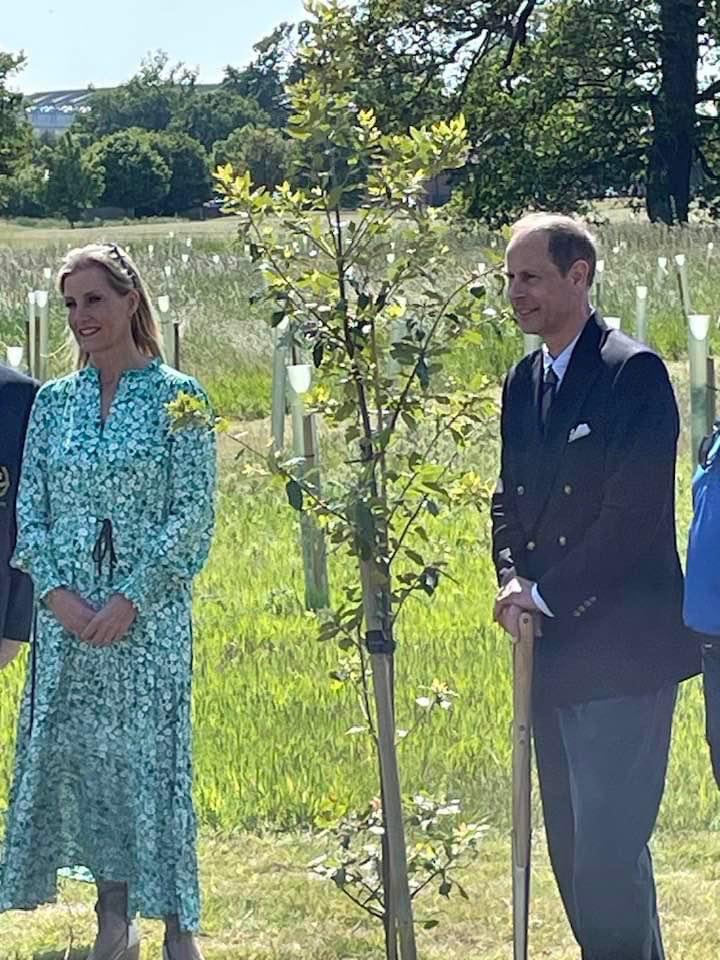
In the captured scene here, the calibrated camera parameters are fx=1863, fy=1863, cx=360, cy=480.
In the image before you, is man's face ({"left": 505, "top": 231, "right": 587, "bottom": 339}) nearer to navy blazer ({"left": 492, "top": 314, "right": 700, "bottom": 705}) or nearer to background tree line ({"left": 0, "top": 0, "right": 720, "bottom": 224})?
navy blazer ({"left": 492, "top": 314, "right": 700, "bottom": 705})

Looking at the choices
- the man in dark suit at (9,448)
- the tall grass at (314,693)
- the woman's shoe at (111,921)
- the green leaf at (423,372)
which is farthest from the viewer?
the tall grass at (314,693)

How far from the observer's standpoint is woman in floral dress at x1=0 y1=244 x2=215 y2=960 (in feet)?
15.0

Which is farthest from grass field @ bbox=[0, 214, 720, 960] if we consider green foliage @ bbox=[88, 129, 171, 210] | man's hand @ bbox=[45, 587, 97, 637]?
green foliage @ bbox=[88, 129, 171, 210]

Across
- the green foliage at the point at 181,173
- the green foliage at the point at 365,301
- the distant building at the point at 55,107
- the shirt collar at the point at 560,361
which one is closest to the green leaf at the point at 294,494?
the green foliage at the point at 365,301

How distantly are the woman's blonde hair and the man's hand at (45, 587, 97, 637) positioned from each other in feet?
1.98

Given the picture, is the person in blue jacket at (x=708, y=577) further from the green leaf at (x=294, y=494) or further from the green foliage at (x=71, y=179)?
the green foliage at (x=71, y=179)

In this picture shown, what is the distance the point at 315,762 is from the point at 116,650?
1.96m

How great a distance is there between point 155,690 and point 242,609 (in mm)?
4369

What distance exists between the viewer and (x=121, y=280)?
4.62m

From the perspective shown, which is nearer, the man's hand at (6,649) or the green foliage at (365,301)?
the green foliage at (365,301)

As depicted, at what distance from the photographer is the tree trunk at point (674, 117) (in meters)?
36.3

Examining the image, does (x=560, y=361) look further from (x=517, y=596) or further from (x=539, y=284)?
(x=517, y=596)

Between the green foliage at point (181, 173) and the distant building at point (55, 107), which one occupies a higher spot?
the distant building at point (55, 107)

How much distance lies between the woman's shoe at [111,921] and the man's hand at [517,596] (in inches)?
52.6
